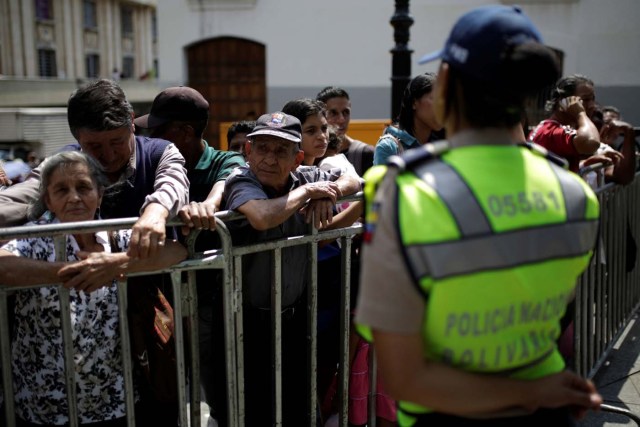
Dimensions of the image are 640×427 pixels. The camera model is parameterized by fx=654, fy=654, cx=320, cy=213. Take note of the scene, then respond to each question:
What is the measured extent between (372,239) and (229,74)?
14.1 metres

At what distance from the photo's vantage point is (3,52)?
129 feet

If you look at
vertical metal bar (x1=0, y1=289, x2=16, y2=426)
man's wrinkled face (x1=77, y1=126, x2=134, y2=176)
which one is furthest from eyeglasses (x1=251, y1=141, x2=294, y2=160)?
vertical metal bar (x1=0, y1=289, x2=16, y2=426)

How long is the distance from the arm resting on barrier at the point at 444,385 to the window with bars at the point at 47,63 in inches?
1767

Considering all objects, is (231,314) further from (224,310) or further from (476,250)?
(476,250)

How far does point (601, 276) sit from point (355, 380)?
2141 millimetres

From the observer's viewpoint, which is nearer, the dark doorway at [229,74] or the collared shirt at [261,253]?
the collared shirt at [261,253]

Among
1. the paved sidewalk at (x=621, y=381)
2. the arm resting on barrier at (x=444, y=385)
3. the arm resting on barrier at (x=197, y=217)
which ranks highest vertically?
the arm resting on barrier at (x=197, y=217)

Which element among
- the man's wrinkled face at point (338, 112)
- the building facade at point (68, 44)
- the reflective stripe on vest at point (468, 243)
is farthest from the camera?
the building facade at point (68, 44)

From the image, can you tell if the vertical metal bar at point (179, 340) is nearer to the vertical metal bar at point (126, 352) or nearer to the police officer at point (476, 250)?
the vertical metal bar at point (126, 352)

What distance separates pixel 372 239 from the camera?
5.23ft

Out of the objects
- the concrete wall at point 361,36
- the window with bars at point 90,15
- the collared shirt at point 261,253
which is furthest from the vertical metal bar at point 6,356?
the window with bars at point 90,15

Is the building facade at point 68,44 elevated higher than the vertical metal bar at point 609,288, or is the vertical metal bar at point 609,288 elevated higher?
the building facade at point 68,44

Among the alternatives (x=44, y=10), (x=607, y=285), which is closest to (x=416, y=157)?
(x=607, y=285)

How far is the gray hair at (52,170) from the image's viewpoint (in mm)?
2709
